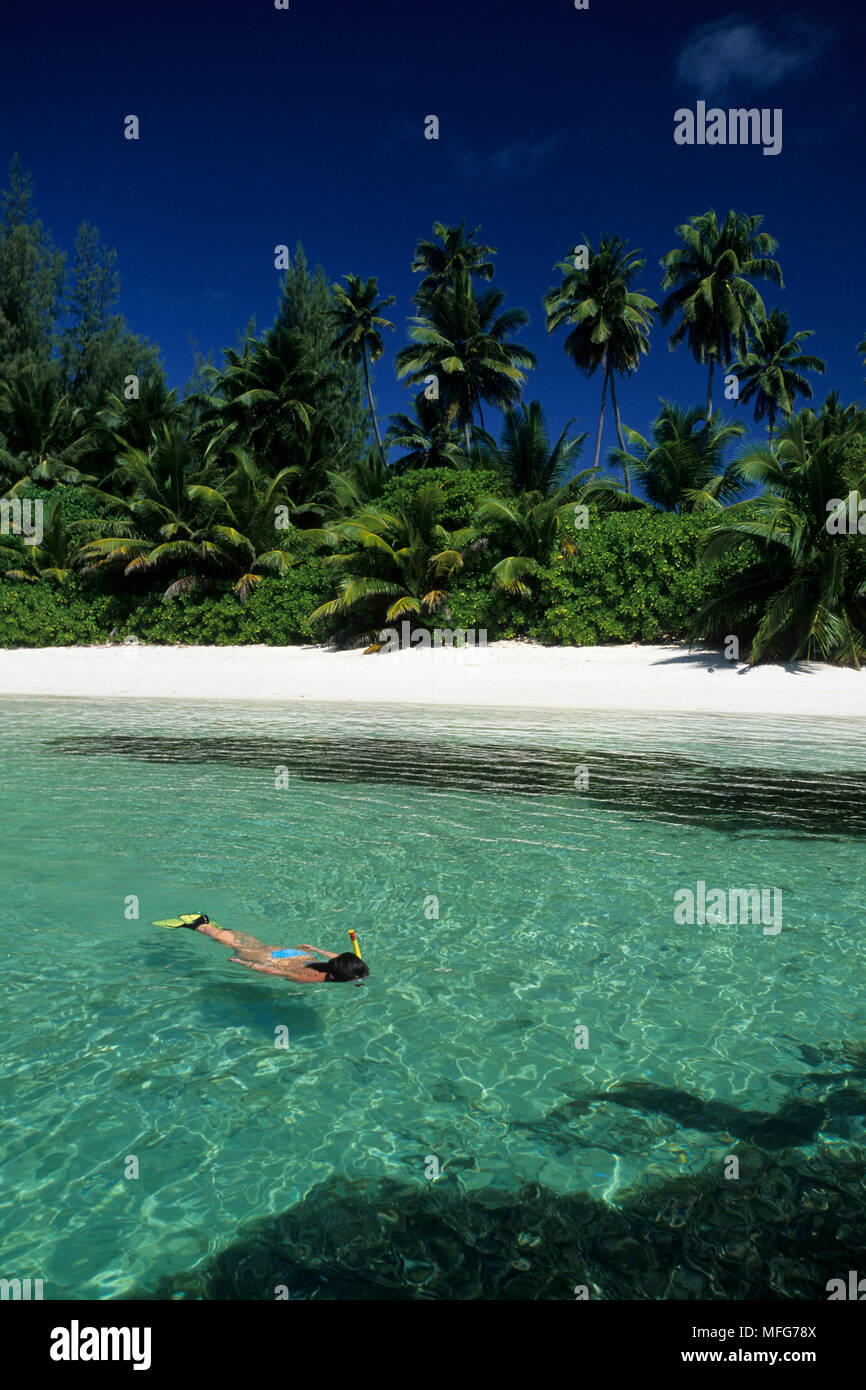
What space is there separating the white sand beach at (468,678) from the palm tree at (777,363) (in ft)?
123

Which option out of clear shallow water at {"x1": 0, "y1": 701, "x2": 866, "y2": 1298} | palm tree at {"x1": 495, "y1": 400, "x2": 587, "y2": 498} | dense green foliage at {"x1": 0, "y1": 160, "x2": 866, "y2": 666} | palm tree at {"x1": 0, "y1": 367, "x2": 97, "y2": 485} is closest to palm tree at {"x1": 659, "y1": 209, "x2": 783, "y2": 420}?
dense green foliage at {"x1": 0, "y1": 160, "x2": 866, "y2": 666}

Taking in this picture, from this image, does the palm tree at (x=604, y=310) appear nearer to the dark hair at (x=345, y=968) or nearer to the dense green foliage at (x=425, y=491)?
the dense green foliage at (x=425, y=491)

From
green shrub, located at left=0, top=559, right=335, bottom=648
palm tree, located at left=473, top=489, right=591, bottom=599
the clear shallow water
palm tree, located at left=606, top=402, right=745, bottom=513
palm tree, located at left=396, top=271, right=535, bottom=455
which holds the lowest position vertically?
the clear shallow water

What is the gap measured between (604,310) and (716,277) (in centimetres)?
703

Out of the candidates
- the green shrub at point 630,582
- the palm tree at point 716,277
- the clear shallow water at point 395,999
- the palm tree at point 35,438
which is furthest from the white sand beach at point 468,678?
the palm tree at point 716,277

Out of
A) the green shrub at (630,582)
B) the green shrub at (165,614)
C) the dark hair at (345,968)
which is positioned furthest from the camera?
the green shrub at (165,614)

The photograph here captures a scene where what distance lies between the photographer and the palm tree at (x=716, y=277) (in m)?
41.6

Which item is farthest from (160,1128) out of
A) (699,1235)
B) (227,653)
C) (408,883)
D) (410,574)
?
(227,653)

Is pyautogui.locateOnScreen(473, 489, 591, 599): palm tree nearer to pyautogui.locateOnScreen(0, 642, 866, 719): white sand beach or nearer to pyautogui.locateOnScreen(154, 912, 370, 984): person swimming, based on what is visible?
pyautogui.locateOnScreen(0, 642, 866, 719): white sand beach

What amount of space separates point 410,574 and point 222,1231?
70.4 feet

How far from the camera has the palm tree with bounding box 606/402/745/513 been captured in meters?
25.0

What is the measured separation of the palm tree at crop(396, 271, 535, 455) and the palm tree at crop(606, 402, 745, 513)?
1280 centimetres

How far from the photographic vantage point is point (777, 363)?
50.6m

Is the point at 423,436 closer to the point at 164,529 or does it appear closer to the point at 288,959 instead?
the point at 164,529
